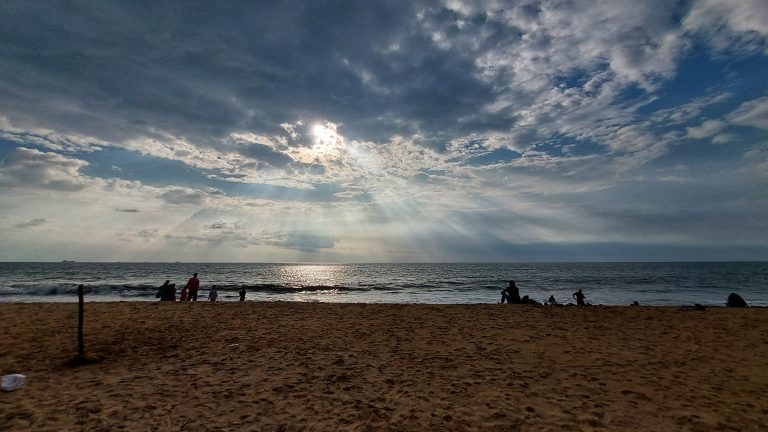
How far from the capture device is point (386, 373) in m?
9.93

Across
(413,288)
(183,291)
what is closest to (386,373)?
(183,291)

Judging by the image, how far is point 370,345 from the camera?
13.1 metres

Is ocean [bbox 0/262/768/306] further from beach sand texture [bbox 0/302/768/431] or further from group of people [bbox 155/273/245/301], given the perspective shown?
beach sand texture [bbox 0/302/768/431]

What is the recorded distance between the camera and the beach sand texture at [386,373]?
23.3 ft

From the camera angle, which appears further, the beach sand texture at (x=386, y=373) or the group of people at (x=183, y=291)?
the group of people at (x=183, y=291)

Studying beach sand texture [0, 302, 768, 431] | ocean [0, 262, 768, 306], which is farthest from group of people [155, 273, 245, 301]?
ocean [0, 262, 768, 306]

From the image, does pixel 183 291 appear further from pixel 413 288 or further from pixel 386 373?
pixel 413 288

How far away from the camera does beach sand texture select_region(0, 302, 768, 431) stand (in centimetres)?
710

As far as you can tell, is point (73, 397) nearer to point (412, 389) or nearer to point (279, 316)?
point (412, 389)

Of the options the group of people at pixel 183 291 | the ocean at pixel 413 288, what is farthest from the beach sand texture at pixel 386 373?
the ocean at pixel 413 288

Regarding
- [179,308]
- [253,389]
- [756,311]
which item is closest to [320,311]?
[179,308]

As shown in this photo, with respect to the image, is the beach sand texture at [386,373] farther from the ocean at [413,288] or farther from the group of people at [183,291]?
the ocean at [413,288]

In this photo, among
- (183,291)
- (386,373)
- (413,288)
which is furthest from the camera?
(413,288)

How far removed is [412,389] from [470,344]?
4991 mm
